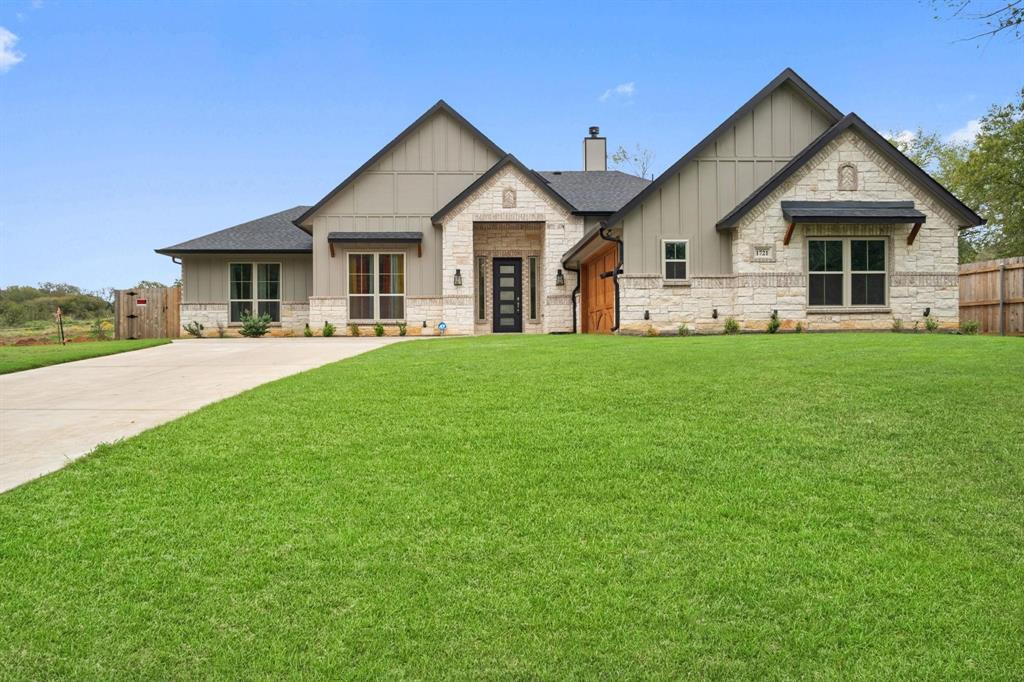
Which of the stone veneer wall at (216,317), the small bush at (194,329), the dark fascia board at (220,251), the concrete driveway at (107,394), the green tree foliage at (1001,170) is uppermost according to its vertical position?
the green tree foliage at (1001,170)

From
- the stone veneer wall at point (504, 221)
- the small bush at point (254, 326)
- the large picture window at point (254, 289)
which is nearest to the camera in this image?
the stone veneer wall at point (504, 221)

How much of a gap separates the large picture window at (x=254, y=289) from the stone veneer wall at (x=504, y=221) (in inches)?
235

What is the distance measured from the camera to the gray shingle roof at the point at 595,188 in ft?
68.7

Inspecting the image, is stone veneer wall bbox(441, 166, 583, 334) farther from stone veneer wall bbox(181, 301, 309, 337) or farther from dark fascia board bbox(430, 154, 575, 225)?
stone veneer wall bbox(181, 301, 309, 337)

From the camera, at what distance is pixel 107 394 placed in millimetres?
7668

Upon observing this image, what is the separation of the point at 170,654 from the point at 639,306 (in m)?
14.0

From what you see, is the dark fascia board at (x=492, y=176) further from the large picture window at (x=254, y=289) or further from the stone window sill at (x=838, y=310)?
the stone window sill at (x=838, y=310)

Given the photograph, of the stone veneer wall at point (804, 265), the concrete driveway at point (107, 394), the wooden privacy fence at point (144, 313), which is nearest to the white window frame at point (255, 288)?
the wooden privacy fence at point (144, 313)

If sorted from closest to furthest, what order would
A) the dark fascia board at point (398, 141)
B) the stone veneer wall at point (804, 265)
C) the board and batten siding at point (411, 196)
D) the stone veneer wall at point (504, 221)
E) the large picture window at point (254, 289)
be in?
the stone veneer wall at point (804, 265) → the stone veneer wall at point (504, 221) → the dark fascia board at point (398, 141) → the board and batten siding at point (411, 196) → the large picture window at point (254, 289)

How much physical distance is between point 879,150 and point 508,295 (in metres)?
10.8

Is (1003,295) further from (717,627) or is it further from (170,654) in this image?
(170,654)

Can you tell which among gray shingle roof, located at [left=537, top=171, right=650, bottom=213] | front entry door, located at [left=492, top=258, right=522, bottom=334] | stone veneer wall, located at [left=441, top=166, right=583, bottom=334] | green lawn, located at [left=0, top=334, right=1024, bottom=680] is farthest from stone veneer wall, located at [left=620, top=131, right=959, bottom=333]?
green lawn, located at [left=0, top=334, right=1024, bottom=680]

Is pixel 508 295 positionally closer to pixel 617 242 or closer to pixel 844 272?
pixel 617 242

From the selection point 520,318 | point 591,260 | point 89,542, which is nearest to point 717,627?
point 89,542
